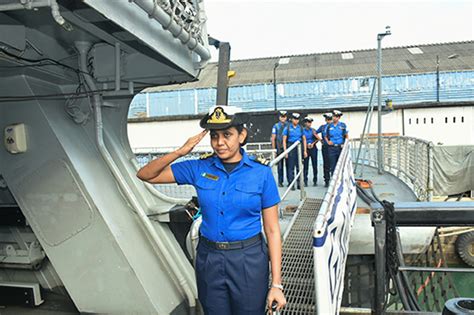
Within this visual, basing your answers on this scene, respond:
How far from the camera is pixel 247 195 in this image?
6.87ft

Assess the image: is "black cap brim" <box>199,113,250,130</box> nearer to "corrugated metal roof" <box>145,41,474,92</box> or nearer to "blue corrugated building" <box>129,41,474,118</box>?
"blue corrugated building" <box>129,41,474,118</box>

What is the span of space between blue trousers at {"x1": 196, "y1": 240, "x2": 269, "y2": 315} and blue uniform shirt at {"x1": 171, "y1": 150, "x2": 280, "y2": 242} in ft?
0.31

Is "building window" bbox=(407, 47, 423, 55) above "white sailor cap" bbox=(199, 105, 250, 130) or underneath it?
above

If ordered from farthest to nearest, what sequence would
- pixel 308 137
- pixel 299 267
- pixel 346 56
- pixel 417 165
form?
1. pixel 346 56
2. pixel 308 137
3. pixel 417 165
4. pixel 299 267

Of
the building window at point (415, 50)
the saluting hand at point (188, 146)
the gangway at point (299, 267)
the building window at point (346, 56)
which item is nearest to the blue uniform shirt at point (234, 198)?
the saluting hand at point (188, 146)

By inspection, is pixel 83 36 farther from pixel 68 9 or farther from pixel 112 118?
pixel 112 118

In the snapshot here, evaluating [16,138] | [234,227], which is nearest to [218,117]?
[234,227]

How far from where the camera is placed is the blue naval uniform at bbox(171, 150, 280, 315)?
6.86 ft

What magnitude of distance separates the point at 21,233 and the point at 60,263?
0.78 metres

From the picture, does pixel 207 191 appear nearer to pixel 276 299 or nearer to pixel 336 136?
pixel 276 299

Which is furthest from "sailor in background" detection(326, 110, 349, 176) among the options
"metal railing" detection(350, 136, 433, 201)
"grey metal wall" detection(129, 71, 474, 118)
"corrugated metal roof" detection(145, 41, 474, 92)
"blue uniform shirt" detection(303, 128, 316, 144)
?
"corrugated metal roof" detection(145, 41, 474, 92)

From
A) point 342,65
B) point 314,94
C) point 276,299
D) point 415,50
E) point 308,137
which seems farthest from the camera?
point 415,50

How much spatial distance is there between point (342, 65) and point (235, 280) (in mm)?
30462

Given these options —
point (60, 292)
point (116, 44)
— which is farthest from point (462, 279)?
point (116, 44)
